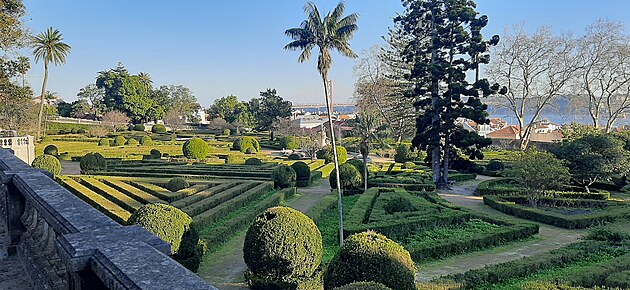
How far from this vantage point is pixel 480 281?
28.0 feet

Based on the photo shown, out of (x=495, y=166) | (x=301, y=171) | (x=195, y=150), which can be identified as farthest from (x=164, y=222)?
(x=495, y=166)

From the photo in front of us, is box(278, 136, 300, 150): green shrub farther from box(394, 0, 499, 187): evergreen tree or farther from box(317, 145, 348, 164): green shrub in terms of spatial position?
box(394, 0, 499, 187): evergreen tree

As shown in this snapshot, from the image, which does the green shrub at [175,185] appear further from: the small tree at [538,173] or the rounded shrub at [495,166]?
the rounded shrub at [495,166]

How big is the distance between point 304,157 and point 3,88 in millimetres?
23565

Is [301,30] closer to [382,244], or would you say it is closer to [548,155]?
[382,244]

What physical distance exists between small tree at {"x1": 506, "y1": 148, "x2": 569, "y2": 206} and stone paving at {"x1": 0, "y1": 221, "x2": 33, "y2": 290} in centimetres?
1691

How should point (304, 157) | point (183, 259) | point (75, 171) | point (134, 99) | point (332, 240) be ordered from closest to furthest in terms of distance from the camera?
point (183, 259)
point (332, 240)
point (75, 171)
point (304, 157)
point (134, 99)

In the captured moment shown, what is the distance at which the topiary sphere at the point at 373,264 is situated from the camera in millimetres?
7027

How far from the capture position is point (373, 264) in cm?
709

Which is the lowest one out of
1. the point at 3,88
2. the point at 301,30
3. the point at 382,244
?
the point at 382,244

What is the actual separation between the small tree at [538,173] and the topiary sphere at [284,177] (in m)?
10.1

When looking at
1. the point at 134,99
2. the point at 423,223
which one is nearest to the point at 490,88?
the point at 423,223

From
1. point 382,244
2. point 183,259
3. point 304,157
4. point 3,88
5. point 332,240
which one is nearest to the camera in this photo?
point 382,244

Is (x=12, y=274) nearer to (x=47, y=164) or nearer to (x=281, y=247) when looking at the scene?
(x=281, y=247)
